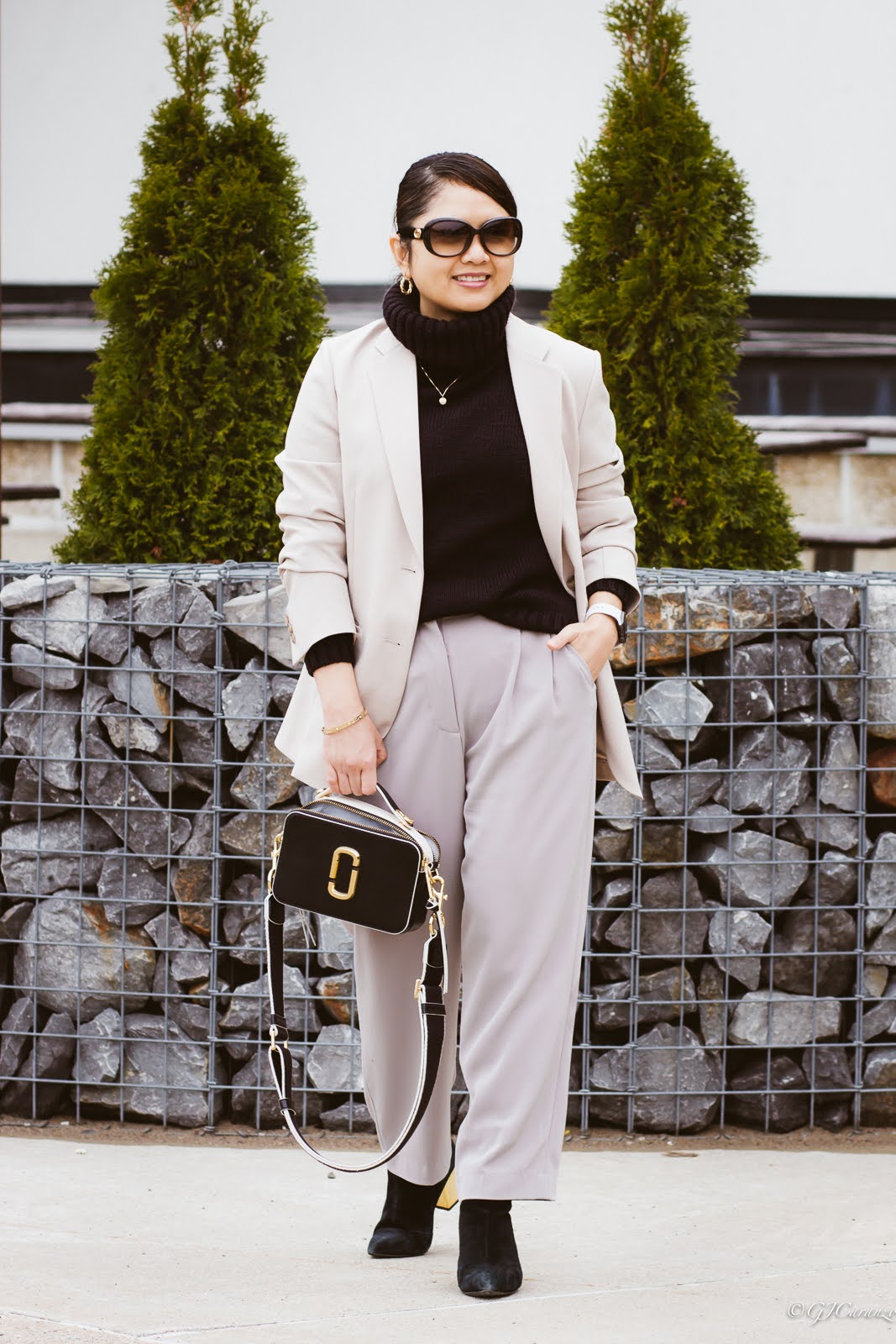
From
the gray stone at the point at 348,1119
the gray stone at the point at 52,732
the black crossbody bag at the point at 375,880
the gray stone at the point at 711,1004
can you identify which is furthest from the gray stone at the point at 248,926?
the black crossbody bag at the point at 375,880

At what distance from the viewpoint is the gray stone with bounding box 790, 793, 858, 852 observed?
12.3 ft

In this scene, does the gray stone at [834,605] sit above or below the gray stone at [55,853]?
above

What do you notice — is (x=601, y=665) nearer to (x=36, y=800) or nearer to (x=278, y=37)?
(x=36, y=800)

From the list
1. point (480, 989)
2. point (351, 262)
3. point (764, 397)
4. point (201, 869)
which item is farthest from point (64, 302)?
point (480, 989)

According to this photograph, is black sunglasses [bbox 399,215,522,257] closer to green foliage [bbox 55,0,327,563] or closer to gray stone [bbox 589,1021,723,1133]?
green foliage [bbox 55,0,327,563]

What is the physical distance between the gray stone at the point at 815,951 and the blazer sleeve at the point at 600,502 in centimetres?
139

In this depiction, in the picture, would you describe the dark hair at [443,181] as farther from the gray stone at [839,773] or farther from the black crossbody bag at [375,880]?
the gray stone at [839,773]

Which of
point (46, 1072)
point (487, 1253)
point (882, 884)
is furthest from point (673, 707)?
point (46, 1072)

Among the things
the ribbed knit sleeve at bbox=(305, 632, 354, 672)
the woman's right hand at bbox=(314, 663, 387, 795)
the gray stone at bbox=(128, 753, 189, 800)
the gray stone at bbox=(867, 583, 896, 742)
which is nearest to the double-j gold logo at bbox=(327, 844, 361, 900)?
the woman's right hand at bbox=(314, 663, 387, 795)

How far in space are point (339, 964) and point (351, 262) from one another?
357 centimetres

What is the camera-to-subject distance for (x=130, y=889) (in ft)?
12.4

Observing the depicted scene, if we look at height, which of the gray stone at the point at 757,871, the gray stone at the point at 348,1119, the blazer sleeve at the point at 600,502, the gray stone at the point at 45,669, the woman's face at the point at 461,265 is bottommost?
the gray stone at the point at 348,1119

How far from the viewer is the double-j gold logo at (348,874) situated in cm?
243

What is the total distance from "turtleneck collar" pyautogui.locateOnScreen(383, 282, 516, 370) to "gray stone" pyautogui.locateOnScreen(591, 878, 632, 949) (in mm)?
1602
